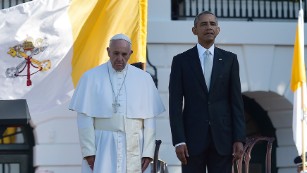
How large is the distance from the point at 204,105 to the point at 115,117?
0.68 m

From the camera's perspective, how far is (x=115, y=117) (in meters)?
7.95

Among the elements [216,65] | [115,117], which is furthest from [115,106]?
[216,65]

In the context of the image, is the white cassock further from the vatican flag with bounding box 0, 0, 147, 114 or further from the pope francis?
the vatican flag with bounding box 0, 0, 147, 114

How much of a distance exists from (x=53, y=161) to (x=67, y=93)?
7.74 feet

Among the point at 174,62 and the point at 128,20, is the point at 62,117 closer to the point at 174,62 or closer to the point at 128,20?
the point at 128,20

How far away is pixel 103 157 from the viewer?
789 cm

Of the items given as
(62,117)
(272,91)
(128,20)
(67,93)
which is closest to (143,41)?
(128,20)

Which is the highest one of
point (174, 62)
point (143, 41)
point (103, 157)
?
point (143, 41)

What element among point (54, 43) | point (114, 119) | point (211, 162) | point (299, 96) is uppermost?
point (54, 43)

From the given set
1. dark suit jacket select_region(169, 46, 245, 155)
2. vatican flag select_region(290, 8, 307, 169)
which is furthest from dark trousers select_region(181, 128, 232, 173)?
vatican flag select_region(290, 8, 307, 169)

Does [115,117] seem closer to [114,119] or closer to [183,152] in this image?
[114,119]

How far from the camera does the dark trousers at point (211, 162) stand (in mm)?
7797

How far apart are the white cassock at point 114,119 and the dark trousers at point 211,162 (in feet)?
1.24

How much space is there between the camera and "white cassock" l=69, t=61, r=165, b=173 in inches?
311
